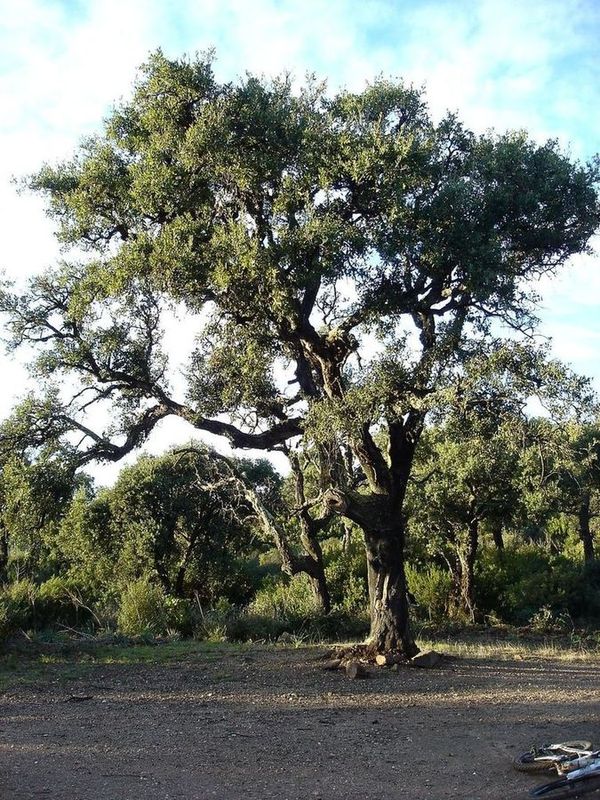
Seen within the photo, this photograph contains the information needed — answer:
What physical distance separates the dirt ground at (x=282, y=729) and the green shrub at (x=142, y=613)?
4.14 metres

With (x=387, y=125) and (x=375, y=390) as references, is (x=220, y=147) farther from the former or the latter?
(x=375, y=390)

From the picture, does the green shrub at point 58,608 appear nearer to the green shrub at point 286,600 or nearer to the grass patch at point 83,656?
the grass patch at point 83,656

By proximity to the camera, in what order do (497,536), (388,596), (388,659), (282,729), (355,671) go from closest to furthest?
1. (282,729)
2. (355,671)
3. (388,659)
4. (388,596)
5. (497,536)

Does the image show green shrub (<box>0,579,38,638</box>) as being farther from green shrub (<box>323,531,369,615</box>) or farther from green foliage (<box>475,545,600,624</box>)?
green foliage (<box>475,545,600,624</box>)

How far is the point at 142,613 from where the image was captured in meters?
16.3

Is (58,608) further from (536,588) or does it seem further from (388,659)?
(536,588)

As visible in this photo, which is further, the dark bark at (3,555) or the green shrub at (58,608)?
the green shrub at (58,608)

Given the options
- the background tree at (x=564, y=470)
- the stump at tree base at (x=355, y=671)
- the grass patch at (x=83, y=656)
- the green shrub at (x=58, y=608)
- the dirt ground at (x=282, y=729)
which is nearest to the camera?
the dirt ground at (x=282, y=729)

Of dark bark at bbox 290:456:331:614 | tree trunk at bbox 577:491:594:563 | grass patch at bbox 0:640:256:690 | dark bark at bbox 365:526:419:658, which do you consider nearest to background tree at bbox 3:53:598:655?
dark bark at bbox 365:526:419:658

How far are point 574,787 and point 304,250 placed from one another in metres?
7.06

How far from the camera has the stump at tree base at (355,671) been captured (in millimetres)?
11117

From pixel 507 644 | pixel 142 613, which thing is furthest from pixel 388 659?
pixel 142 613

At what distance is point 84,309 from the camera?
11523mm

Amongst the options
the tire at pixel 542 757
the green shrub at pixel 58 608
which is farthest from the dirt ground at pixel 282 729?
the green shrub at pixel 58 608
